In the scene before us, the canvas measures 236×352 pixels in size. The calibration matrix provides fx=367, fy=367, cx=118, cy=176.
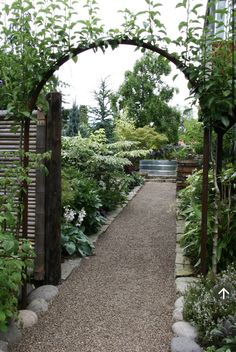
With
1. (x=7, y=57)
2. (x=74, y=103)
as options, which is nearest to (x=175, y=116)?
(x=74, y=103)

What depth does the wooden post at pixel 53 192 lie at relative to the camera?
3582 mm

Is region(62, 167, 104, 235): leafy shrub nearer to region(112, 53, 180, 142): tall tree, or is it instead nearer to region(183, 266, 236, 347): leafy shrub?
region(183, 266, 236, 347): leafy shrub

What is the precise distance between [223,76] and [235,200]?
60.8 inches

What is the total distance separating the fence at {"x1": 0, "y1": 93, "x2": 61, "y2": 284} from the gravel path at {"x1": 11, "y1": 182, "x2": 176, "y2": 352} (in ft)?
1.28

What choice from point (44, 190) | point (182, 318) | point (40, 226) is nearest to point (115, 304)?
point (182, 318)

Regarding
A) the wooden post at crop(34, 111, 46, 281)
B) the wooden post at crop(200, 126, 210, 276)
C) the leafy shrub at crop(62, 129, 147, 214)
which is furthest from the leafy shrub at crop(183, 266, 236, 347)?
the leafy shrub at crop(62, 129, 147, 214)

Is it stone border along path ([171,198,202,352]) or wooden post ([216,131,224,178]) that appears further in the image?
wooden post ([216,131,224,178])

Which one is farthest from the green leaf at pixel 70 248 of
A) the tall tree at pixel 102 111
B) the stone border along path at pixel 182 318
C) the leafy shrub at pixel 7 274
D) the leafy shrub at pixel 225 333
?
the tall tree at pixel 102 111

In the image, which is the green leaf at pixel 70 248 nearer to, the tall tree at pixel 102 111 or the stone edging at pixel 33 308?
the stone edging at pixel 33 308

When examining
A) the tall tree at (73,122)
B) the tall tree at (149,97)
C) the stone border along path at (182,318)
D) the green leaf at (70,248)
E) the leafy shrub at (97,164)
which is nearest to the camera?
the stone border along path at (182,318)

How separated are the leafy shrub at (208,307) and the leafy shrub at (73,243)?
1.90 metres

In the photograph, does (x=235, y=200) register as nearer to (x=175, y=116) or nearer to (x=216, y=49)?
(x=216, y=49)

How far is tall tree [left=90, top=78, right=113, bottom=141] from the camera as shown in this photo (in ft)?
32.3

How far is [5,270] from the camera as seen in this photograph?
2422 mm
